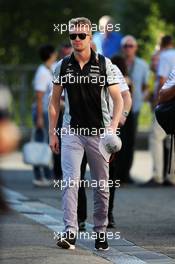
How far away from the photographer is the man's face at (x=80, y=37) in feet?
35.7

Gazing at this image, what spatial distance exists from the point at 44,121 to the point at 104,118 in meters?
6.37

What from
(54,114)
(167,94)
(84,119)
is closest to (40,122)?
(167,94)

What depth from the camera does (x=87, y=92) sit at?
35.6 feet

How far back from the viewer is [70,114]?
1095 centimetres

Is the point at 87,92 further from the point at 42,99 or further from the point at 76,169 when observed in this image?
the point at 42,99

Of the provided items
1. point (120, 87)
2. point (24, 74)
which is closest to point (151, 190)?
point (120, 87)

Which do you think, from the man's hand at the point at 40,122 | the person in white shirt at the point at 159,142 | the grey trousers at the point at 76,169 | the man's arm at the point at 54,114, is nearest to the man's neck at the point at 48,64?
the man's hand at the point at 40,122

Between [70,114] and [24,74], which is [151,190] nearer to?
[70,114]

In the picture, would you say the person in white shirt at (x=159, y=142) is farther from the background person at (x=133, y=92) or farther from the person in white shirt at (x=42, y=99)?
the person in white shirt at (x=42, y=99)

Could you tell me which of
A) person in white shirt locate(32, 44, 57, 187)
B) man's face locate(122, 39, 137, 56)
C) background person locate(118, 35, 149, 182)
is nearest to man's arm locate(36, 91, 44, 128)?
person in white shirt locate(32, 44, 57, 187)

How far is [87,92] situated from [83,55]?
12.1 inches

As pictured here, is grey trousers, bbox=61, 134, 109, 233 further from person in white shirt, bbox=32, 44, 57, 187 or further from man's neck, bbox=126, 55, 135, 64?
man's neck, bbox=126, 55, 135, 64

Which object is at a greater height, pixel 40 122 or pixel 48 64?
pixel 48 64

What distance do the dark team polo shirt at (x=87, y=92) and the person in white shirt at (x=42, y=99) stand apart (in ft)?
19.6
